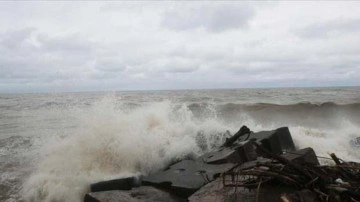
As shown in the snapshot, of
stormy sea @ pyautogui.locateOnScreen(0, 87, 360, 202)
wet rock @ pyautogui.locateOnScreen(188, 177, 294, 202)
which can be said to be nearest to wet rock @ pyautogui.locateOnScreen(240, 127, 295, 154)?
stormy sea @ pyautogui.locateOnScreen(0, 87, 360, 202)

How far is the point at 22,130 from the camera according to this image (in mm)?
12867

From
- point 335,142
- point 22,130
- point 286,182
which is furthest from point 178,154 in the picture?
point 22,130

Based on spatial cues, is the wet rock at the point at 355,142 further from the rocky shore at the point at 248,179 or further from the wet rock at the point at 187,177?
the wet rock at the point at 187,177

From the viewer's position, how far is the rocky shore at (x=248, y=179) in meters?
2.61

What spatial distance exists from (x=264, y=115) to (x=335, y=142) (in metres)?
8.18

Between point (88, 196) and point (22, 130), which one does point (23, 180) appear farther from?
point (22, 130)

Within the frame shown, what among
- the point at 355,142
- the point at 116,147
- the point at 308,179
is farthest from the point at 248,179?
the point at 355,142

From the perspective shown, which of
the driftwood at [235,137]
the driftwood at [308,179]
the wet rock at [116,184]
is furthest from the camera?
the driftwood at [235,137]

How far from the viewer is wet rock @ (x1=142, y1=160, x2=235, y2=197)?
4.28 meters

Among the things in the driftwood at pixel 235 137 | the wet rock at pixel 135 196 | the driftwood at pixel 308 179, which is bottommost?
the wet rock at pixel 135 196

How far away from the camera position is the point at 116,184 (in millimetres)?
4723

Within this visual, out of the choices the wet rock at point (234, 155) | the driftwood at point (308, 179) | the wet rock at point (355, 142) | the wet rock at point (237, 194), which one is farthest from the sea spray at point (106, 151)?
the wet rock at point (355, 142)

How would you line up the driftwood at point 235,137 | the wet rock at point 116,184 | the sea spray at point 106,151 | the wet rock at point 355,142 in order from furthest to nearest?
the wet rock at point 355,142 → the driftwood at point 235,137 → the sea spray at point 106,151 → the wet rock at point 116,184

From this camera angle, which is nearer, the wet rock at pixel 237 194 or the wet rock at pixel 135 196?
the wet rock at pixel 237 194
